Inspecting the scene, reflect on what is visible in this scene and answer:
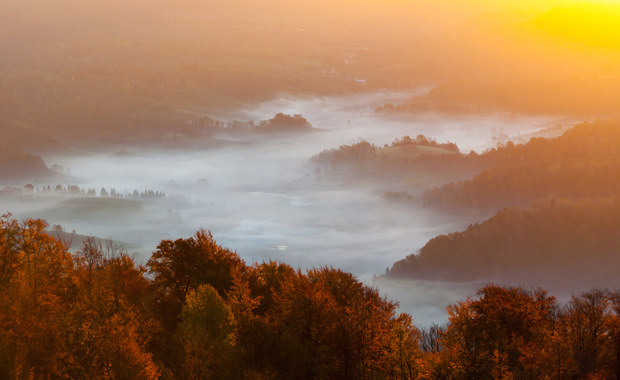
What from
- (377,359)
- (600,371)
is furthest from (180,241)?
(600,371)

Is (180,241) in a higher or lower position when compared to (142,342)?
higher

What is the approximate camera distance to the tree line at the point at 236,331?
39.9 metres

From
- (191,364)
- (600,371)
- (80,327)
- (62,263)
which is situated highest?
(62,263)

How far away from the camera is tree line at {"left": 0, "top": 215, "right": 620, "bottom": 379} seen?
39875 mm

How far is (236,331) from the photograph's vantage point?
175 feet

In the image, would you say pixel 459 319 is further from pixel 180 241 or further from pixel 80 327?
pixel 80 327

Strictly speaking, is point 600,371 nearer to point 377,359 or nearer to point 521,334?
point 521,334

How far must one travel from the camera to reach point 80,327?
41.7 meters

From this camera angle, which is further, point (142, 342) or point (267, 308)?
point (267, 308)

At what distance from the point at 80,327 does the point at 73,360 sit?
12.7ft

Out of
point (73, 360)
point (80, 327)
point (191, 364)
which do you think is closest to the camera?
point (73, 360)

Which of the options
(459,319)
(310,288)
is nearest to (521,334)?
(459,319)

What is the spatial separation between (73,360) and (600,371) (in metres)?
37.9

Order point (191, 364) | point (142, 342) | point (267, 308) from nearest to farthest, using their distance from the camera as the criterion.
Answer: point (191, 364)
point (142, 342)
point (267, 308)
